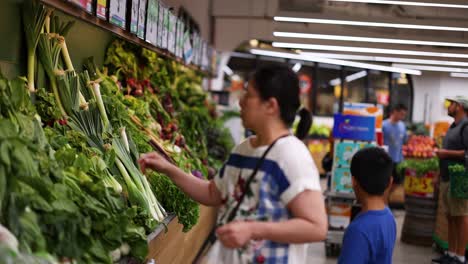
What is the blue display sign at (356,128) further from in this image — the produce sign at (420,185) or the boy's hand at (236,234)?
the boy's hand at (236,234)

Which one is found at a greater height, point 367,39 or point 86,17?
point 367,39

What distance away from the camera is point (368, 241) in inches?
109

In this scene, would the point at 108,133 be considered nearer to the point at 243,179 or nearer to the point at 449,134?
the point at 243,179

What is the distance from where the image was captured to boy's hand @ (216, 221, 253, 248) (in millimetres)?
2096

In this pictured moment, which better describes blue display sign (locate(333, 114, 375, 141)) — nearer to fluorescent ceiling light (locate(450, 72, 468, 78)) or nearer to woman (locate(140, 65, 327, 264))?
fluorescent ceiling light (locate(450, 72, 468, 78))

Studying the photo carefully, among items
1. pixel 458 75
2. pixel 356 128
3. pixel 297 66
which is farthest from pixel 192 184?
pixel 297 66

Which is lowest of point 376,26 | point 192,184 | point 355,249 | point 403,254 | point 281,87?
point 403,254

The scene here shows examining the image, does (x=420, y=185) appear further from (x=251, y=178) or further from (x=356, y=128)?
(x=251, y=178)

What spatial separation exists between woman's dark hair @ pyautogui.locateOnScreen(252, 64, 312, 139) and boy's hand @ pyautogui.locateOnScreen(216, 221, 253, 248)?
0.46m

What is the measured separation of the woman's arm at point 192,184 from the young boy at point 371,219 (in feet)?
2.01

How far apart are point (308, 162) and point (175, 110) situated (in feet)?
17.9

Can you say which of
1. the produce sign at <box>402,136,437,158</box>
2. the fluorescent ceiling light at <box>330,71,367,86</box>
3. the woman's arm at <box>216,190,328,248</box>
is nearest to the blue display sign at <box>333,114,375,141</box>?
the produce sign at <box>402,136,437,158</box>

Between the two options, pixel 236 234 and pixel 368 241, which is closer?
pixel 236 234

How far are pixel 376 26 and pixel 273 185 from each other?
19.6 feet
